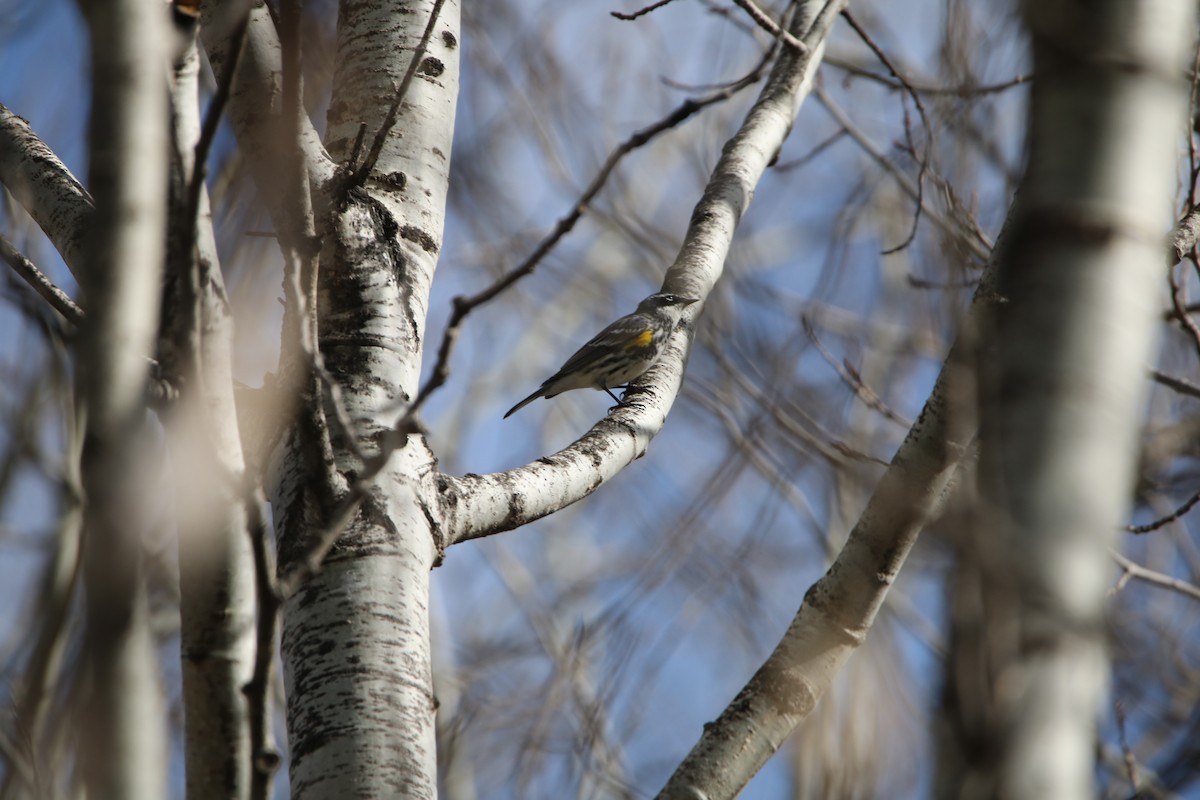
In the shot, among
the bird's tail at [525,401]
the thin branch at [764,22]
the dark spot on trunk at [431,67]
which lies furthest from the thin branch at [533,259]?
the bird's tail at [525,401]

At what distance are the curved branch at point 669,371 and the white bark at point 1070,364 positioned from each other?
2049 millimetres

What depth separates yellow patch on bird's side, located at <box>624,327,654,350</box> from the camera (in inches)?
310

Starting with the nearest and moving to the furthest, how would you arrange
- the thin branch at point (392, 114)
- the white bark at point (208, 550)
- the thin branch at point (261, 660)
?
1. the thin branch at point (261, 660)
2. the white bark at point (208, 550)
3. the thin branch at point (392, 114)

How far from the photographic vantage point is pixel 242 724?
6.31 feet

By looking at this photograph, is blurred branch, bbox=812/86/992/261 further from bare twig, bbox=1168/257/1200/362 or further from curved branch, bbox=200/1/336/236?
curved branch, bbox=200/1/336/236

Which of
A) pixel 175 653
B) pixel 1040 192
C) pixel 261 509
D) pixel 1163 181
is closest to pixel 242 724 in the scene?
pixel 261 509

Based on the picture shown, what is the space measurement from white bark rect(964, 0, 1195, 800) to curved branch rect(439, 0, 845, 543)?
2.05 m

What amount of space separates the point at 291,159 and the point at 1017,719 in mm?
2038

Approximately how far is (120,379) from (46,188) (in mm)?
2044

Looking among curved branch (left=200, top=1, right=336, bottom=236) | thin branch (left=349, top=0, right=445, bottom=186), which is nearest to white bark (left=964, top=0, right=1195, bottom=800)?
curved branch (left=200, top=1, right=336, bottom=236)

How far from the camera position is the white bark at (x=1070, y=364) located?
1229 mm

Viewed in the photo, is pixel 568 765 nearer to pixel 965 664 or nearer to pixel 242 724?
pixel 242 724

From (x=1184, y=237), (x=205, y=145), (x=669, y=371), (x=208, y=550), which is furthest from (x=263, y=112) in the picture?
(x=1184, y=237)

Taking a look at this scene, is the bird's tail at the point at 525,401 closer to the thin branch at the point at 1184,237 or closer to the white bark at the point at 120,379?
the thin branch at the point at 1184,237
